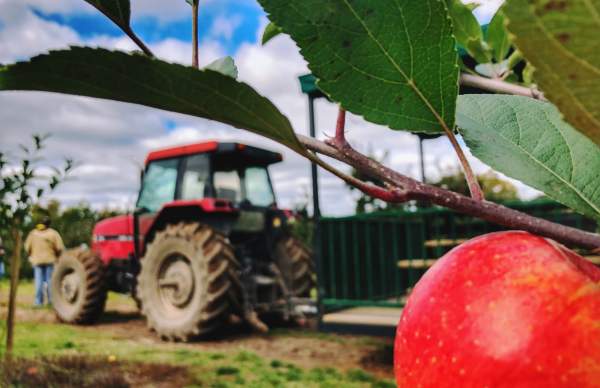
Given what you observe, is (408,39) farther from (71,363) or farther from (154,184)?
(154,184)

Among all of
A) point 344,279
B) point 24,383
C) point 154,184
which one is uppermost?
point 154,184

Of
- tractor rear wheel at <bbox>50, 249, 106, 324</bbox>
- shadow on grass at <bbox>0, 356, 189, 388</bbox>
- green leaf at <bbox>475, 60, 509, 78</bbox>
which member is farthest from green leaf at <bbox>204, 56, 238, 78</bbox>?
tractor rear wheel at <bbox>50, 249, 106, 324</bbox>

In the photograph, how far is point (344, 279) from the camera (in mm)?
6531

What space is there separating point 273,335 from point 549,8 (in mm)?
7652

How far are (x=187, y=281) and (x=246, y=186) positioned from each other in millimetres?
1502

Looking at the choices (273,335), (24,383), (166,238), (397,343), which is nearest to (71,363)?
(24,383)

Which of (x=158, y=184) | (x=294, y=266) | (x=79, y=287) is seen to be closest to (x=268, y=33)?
(x=294, y=266)

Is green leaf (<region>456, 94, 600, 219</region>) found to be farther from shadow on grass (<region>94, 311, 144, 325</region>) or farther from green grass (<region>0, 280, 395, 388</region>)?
shadow on grass (<region>94, 311, 144, 325</region>)

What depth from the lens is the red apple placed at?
35 centimetres

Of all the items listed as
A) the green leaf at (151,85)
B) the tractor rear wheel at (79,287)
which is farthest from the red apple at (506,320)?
the tractor rear wheel at (79,287)

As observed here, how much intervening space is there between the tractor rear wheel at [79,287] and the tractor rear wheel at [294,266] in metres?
2.64

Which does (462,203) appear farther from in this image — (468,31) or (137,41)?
(468,31)

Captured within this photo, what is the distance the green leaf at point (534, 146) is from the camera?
17.1 inches

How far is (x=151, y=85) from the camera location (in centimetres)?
33
